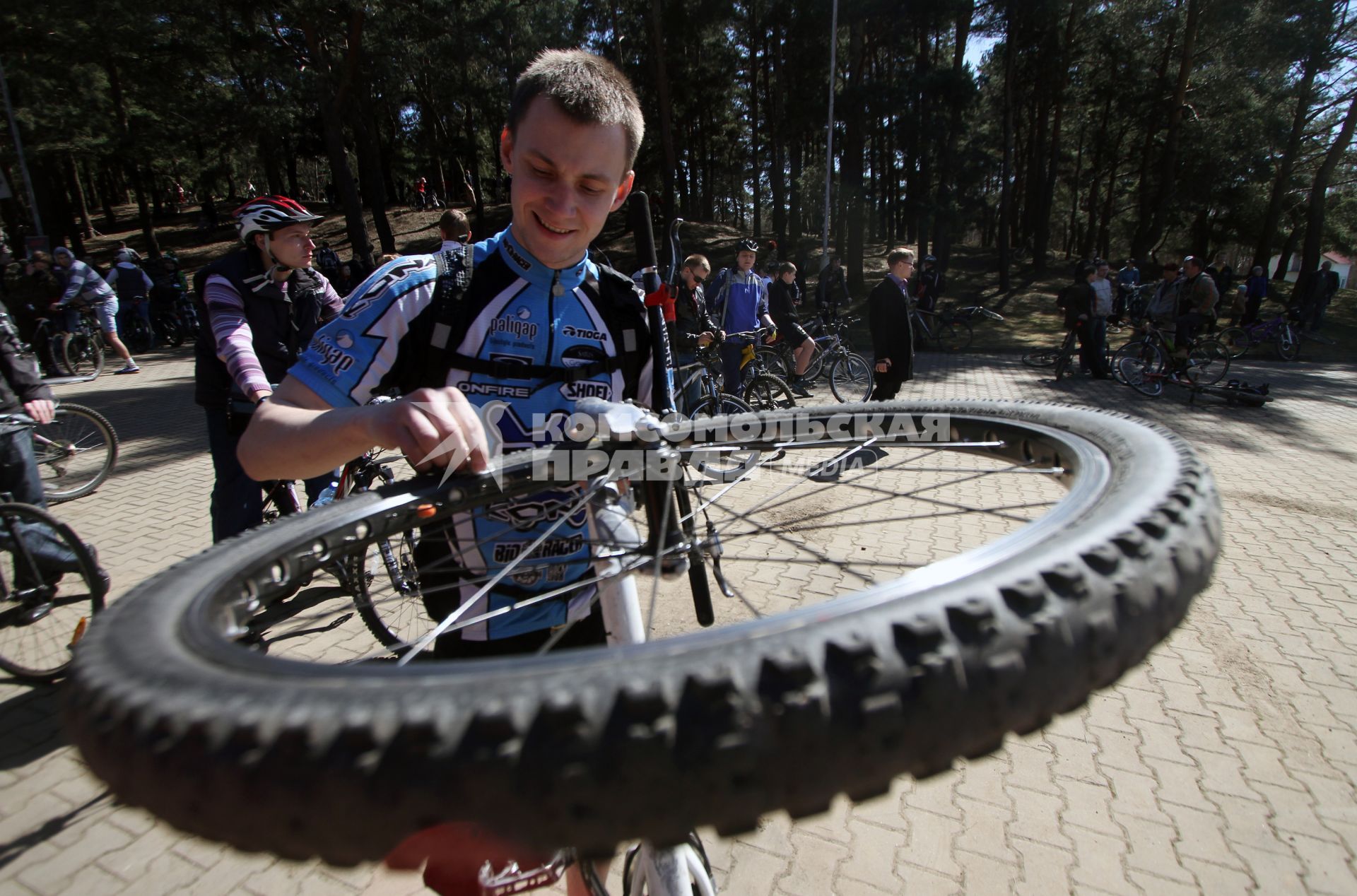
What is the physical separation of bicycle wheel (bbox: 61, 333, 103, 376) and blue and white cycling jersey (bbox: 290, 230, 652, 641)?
15.1m

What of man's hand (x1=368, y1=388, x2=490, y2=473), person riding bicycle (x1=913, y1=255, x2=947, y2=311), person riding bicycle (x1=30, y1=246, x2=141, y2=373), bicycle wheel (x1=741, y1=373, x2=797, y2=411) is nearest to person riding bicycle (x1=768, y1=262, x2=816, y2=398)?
bicycle wheel (x1=741, y1=373, x2=797, y2=411)

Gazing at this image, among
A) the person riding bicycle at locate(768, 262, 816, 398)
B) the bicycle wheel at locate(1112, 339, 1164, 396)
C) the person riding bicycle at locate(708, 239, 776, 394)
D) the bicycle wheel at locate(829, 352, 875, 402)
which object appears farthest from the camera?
the bicycle wheel at locate(829, 352, 875, 402)

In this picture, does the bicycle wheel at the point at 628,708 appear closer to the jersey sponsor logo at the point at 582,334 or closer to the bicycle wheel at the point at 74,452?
the jersey sponsor logo at the point at 582,334

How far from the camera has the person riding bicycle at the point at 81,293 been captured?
39.8ft

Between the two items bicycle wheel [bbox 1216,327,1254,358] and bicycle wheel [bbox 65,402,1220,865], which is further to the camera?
bicycle wheel [bbox 1216,327,1254,358]

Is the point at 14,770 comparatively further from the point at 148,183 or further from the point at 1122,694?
the point at 148,183

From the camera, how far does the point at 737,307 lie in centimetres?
968

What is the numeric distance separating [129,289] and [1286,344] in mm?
26535

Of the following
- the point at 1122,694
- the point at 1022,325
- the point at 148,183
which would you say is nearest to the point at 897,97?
the point at 1022,325

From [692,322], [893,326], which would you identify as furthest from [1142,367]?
[692,322]

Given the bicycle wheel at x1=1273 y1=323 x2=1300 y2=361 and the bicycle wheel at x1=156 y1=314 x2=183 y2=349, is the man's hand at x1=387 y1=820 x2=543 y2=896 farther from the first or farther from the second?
the bicycle wheel at x1=1273 y1=323 x2=1300 y2=361

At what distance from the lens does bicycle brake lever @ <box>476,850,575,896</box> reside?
155cm

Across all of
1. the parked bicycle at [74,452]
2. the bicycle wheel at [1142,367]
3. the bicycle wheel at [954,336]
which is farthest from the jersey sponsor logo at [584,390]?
the bicycle wheel at [954,336]

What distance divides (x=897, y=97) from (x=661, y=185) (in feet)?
47.7
